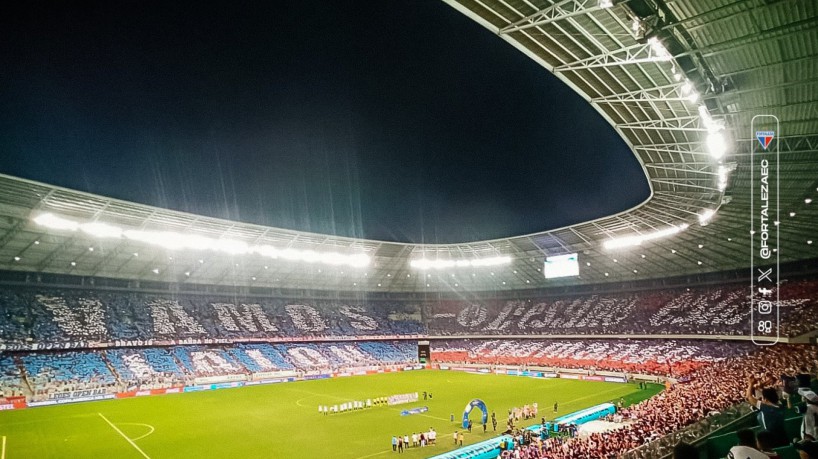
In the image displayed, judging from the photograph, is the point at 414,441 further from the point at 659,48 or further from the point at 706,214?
the point at 706,214

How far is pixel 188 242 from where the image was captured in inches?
1779

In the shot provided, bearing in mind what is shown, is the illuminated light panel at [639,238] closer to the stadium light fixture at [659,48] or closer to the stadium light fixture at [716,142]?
the stadium light fixture at [716,142]

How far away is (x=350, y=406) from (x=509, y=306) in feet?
156

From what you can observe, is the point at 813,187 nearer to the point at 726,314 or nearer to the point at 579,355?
the point at 726,314

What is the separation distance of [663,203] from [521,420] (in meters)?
21.2

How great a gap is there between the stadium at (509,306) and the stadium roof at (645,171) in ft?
0.53

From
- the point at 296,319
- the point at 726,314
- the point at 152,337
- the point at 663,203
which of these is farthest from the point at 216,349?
the point at 726,314

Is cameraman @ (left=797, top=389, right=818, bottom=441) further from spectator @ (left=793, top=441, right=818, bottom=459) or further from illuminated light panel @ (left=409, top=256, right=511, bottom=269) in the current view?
illuminated light panel @ (left=409, top=256, right=511, bottom=269)

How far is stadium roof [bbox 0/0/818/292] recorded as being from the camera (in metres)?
16.4

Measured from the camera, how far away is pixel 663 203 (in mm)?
38250

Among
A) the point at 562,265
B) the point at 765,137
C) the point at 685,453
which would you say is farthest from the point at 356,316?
the point at 685,453

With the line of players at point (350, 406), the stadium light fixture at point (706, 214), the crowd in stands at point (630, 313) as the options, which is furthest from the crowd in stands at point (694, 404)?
the line of players at point (350, 406)

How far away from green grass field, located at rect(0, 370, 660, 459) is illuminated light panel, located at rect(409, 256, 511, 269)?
19.2m

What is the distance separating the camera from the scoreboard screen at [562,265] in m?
57.7
